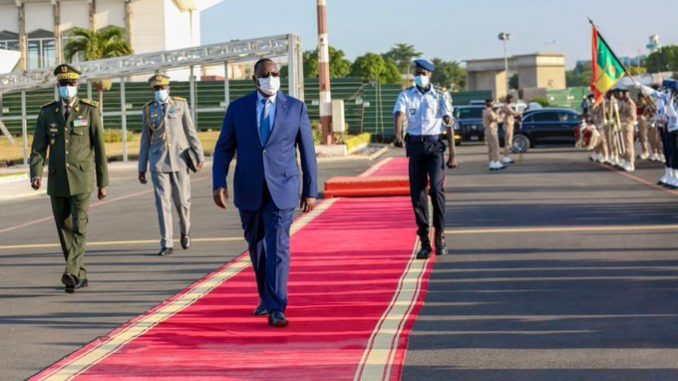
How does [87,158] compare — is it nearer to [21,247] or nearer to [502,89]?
[21,247]

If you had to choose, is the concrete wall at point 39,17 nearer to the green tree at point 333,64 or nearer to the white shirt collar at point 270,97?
the green tree at point 333,64

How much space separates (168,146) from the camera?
15227 mm

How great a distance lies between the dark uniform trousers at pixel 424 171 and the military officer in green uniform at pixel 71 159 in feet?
10.6

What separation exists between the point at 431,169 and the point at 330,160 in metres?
30.1

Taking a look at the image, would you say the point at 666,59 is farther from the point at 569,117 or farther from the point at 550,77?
the point at 569,117

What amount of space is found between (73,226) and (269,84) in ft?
11.0

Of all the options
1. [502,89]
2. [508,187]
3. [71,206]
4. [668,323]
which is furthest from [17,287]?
[502,89]

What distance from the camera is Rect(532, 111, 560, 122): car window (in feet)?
149

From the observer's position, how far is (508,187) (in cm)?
2533

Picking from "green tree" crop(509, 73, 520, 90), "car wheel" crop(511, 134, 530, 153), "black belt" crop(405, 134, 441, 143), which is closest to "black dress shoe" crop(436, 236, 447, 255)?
"black belt" crop(405, 134, 441, 143)

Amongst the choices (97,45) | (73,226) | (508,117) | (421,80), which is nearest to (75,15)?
(97,45)

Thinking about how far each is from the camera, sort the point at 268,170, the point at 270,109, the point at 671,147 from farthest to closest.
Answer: the point at 671,147, the point at 270,109, the point at 268,170

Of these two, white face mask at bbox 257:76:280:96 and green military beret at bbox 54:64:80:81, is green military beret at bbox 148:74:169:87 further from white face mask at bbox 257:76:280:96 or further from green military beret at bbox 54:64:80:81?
white face mask at bbox 257:76:280:96

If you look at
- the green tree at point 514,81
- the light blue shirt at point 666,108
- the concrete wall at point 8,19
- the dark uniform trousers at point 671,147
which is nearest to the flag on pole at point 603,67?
the light blue shirt at point 666,108
